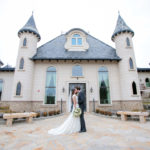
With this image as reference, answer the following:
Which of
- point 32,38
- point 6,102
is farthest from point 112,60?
point 6,102

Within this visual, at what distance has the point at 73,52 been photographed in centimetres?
1369

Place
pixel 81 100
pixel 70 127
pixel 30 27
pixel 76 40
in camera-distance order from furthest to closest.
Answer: pixel 76 40
pixel 30 27
pixel 81 100
pixel 70 127

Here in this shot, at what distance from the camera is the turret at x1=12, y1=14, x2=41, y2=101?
1112 centimetres

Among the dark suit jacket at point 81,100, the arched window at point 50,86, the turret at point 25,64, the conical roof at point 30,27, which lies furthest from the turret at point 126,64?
the turret at point 25,64

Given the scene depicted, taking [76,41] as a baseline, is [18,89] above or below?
below

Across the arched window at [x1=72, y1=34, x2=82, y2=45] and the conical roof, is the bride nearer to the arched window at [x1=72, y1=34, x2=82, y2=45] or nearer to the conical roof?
the arched window at [x1=72, y1=34, x2=82, y2=45]

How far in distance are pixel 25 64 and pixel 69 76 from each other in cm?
550

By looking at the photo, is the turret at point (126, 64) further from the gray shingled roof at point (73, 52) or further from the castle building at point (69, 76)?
the gray shingled roof at point (73, 52)

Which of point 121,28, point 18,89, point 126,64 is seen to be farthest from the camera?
point 121,28

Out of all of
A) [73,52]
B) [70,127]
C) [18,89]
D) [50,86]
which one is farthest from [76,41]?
[70,127]

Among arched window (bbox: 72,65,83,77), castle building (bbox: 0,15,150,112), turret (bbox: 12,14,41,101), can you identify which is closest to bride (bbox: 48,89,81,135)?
castle building (bbox: 0,15,150,112)

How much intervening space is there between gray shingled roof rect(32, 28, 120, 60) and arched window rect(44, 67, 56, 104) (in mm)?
1779

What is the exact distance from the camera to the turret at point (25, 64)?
11.1m

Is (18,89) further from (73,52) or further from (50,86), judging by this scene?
(73,52)
